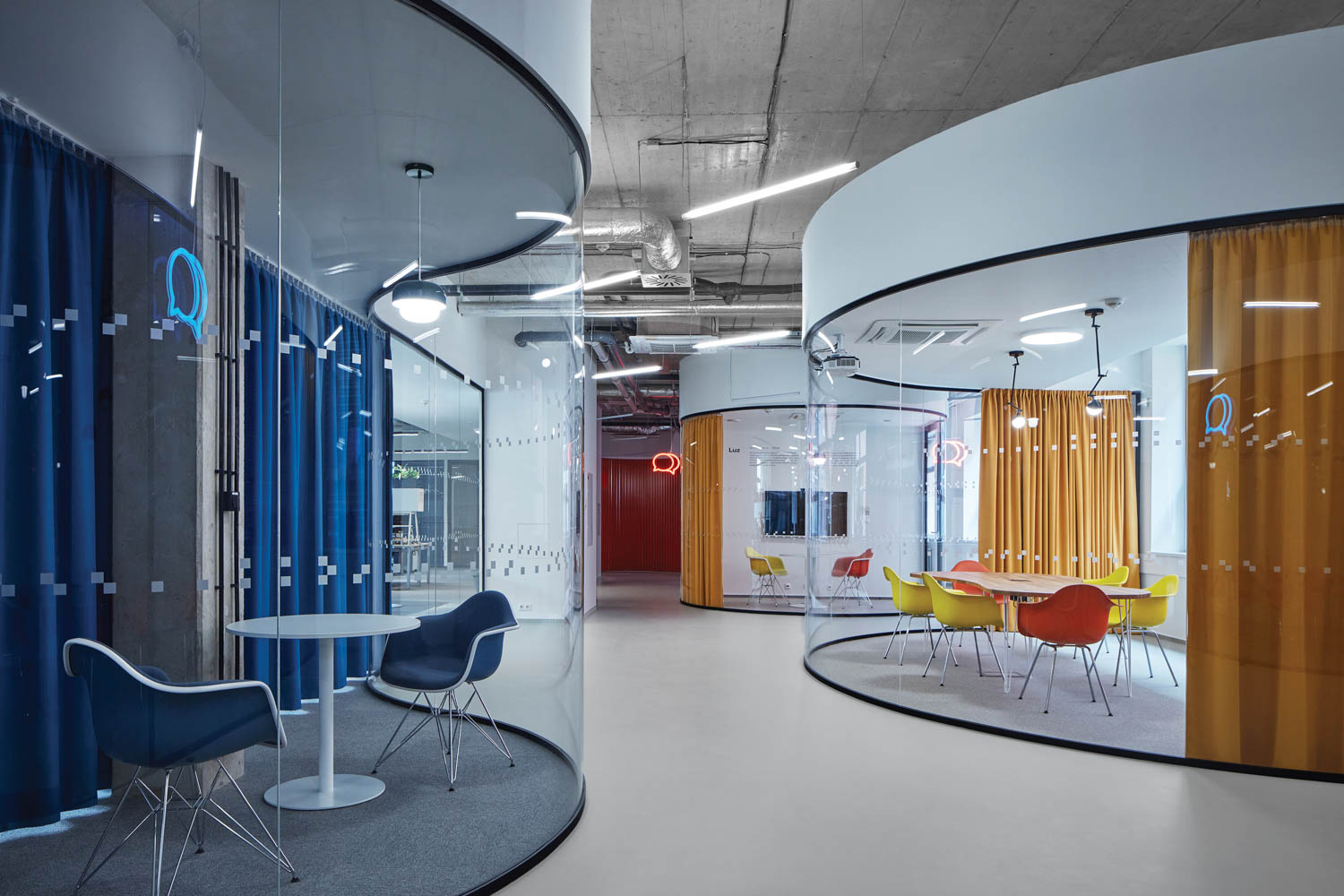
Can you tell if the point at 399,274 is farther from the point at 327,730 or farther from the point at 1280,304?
the point at 1280,304

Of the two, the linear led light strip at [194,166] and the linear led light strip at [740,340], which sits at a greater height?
the linear led light strip at [740,340]

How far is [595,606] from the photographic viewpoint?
12.2m

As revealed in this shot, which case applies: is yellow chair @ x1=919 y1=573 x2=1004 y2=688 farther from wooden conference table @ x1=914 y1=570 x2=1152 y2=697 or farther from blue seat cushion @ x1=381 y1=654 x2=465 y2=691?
blue seat cushion @ x1=381 y1=654 x2=465 y2=691

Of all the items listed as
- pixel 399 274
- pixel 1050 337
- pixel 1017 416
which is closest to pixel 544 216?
pixel 399 274

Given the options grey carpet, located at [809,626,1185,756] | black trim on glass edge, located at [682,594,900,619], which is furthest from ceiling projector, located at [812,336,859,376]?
grey carpet, located at [809,626,1185,756]

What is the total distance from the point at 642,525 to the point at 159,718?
→ 57.7 feet

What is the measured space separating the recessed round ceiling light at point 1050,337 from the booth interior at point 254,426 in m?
4.81

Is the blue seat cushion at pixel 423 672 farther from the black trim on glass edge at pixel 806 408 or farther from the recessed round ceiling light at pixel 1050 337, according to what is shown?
the recessed round ceiling light at pixel 1050 337

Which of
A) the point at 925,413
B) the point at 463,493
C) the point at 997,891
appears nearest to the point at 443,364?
the point at 463,493

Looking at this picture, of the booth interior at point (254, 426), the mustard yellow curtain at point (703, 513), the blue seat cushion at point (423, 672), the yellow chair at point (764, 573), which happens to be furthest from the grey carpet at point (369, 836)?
the mustard yellow curtain at point (703, 513)

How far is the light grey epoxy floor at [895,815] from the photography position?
3.20 metres

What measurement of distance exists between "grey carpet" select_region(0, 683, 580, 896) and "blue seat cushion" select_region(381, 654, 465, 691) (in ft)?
1.54

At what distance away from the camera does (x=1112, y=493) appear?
8.23 m

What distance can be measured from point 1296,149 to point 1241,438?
61.2 inches
